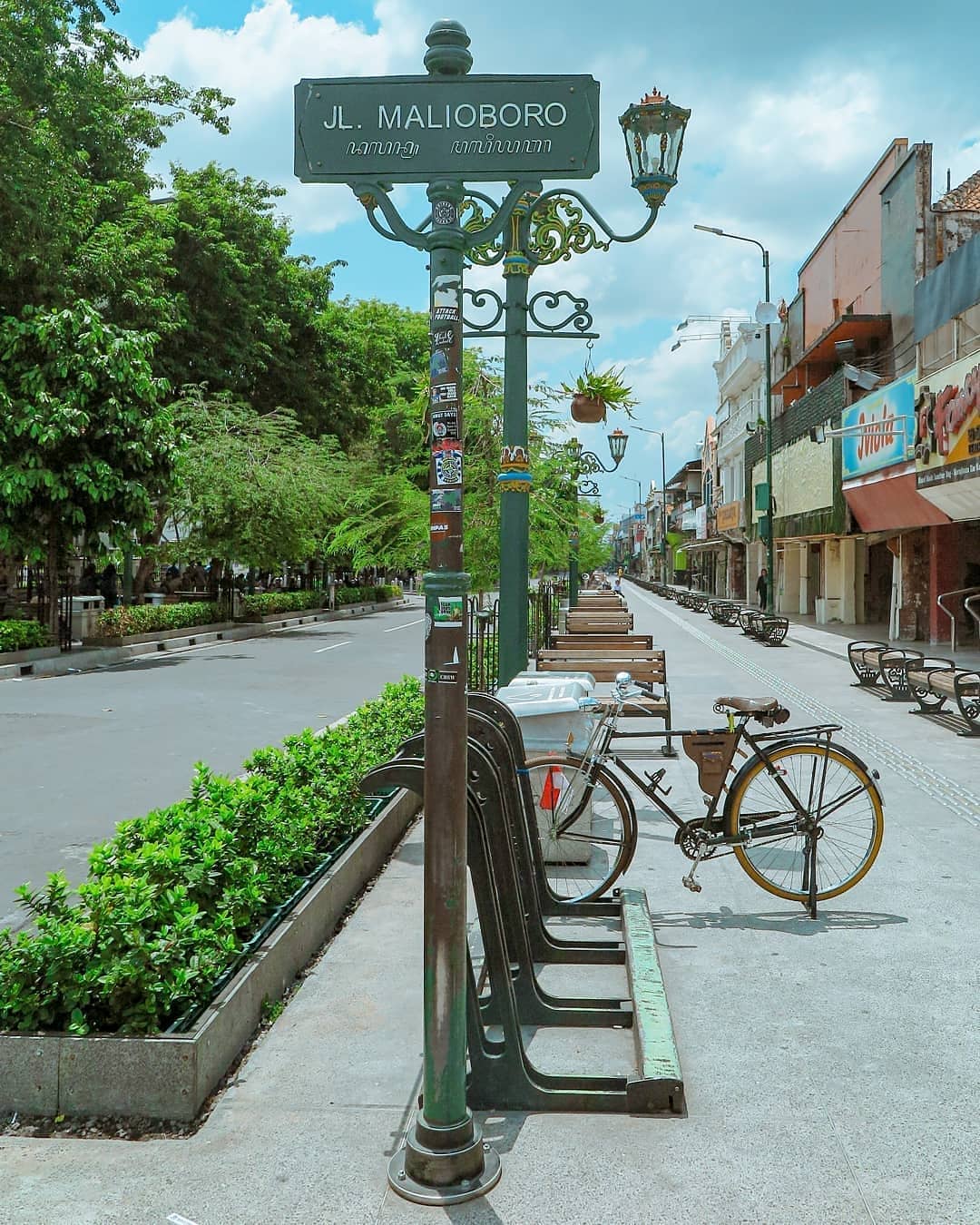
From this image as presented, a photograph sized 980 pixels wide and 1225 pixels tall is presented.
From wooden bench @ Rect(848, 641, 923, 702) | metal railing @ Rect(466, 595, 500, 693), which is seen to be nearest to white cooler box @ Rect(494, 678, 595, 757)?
metal railing @ Rect(466, 595, 500, 693)

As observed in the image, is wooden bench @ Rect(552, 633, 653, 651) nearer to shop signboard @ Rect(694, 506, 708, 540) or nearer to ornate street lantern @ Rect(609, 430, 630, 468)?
ornate street lantern @ Rect(609, 430, 630, 468)

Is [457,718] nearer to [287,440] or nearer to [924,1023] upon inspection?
[924,1023]

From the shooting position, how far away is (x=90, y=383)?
19719 millimetres

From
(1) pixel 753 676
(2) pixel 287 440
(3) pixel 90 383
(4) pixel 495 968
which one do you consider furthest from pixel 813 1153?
(2) pixel 287 440

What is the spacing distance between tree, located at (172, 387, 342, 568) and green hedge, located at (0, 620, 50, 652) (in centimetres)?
838

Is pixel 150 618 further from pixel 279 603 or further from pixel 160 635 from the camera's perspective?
pixel 279 603

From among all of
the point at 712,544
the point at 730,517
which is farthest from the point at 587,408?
the point at 712,544

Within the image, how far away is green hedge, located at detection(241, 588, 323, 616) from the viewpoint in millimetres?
34247

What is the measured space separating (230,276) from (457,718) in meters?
31.3

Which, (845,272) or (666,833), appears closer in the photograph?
(666,833)

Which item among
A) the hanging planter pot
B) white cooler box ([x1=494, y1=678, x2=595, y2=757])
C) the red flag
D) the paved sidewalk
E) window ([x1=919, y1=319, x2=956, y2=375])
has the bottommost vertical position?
the paved sidewalk

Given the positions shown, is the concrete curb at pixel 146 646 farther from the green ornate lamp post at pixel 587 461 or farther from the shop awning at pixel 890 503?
the shop awning at pixel 890 503

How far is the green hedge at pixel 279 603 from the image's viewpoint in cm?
3425

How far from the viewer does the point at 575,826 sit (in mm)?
6180
